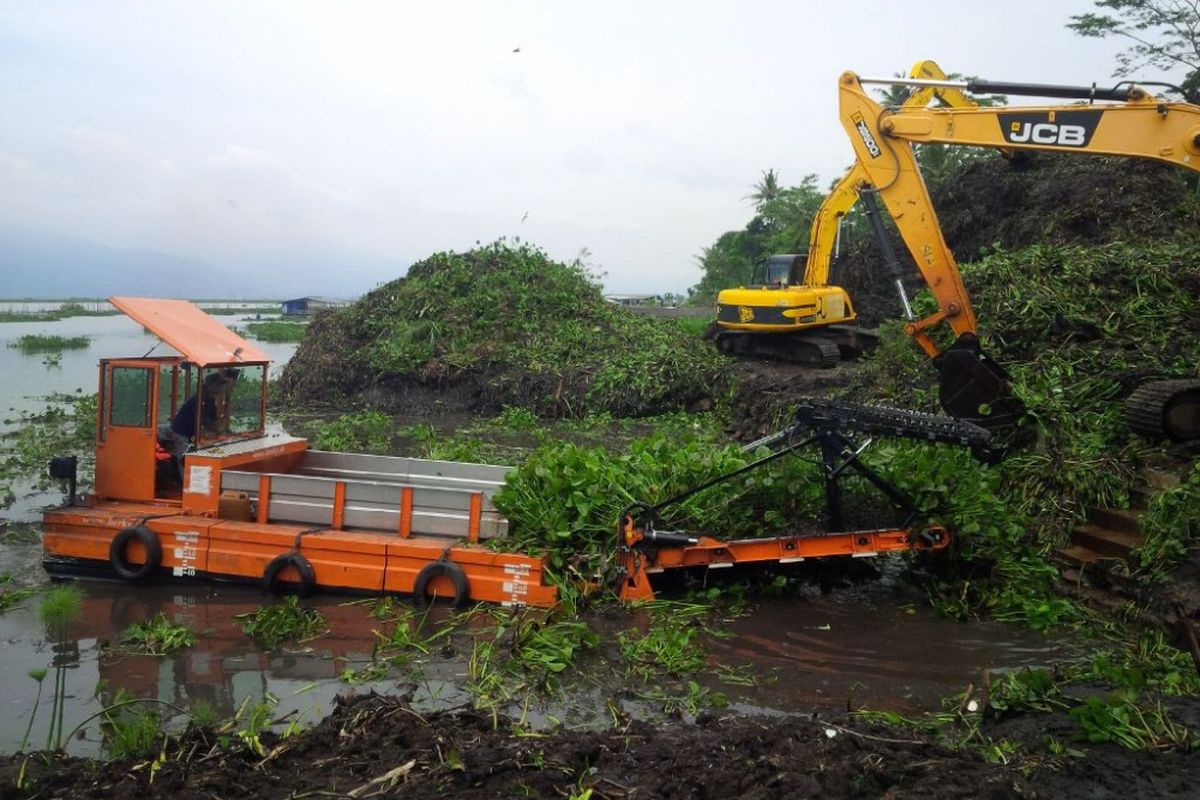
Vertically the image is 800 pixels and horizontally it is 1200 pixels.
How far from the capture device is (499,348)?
826 inches

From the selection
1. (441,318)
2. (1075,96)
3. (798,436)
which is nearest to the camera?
(798,436)

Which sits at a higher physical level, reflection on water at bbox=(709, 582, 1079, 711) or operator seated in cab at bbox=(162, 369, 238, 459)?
operator seated in cab at bbox=(162, 369, 238, 459)

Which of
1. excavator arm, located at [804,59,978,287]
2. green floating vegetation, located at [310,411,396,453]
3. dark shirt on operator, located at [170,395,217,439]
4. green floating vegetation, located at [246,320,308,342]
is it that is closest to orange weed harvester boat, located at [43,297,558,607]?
dark shirt on operator, located at [170,395,217,439]

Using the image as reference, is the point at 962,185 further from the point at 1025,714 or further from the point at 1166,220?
the point at 1025,714

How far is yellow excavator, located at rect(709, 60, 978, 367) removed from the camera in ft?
60.1

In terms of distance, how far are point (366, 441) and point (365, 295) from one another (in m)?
9.36

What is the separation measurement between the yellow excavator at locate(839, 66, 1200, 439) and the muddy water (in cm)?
288

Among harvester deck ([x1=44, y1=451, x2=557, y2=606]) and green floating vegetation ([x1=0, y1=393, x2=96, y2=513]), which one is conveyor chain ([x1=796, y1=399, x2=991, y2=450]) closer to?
harvester deck ([x1=44, y1=451, x2=557, y2=606])

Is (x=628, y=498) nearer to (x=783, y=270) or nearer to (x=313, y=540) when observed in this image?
(x=313, y=540)

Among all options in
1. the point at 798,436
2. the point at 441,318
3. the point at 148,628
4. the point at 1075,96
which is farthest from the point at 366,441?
the point at 1075,96

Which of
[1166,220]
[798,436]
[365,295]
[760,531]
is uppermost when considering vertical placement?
[1166,220]

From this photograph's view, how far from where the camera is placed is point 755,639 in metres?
7.23

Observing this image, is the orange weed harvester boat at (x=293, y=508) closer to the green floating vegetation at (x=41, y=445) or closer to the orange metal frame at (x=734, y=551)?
the orange metal frame at (x=734, y=551)

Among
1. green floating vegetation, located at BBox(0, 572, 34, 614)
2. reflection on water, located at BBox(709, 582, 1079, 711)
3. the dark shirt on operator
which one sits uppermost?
the dark shirt on operator
